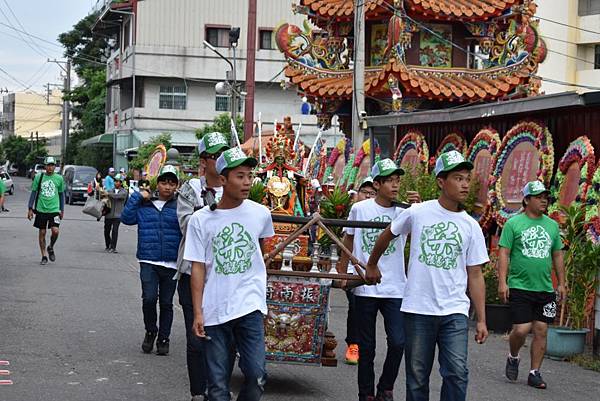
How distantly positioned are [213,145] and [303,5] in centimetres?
1698

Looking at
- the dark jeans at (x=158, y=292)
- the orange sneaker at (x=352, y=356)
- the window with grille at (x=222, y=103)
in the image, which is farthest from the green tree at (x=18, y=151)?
the orange sneaker at (x=352, y=356)

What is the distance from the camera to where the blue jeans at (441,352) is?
680cm

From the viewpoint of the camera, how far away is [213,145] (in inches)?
306

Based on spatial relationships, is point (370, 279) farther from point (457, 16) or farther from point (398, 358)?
point (457, 16)

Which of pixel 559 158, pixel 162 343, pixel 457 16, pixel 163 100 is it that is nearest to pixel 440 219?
pixel 162 343

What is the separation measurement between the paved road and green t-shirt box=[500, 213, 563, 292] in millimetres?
967

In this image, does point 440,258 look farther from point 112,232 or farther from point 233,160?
point 112,232

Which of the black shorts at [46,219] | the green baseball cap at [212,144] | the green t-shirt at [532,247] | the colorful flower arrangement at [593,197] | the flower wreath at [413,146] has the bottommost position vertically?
the black shorts at [46,219]

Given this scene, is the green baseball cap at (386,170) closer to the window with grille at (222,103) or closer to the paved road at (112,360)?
the paved road at (112,360)

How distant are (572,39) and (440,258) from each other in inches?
1647

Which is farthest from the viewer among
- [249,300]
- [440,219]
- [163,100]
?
[163,100]

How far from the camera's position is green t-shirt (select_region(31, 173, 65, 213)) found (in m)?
18.3

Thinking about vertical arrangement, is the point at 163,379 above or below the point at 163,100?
below

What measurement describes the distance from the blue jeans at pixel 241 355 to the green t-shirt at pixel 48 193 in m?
12.3
